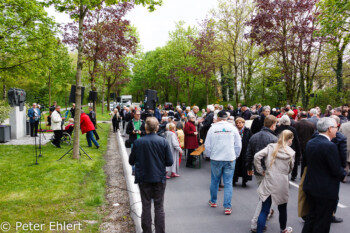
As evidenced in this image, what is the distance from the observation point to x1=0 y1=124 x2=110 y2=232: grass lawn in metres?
5.03

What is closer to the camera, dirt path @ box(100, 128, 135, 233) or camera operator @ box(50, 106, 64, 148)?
dirt path @ box(100, 128, 135, 233)

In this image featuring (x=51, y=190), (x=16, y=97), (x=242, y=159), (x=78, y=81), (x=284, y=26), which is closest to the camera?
(x=51, y=190)

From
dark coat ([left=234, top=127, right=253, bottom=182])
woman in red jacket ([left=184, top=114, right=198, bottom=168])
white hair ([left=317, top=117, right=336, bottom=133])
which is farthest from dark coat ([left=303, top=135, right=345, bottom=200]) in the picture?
woman in red jacket ([left=184, top=114, right=198, bottom=168])

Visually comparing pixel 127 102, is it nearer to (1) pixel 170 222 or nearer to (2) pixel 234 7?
(2) pixel 234 7

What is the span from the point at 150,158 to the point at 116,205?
2.29 meters

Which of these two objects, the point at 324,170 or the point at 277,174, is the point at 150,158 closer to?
the point at 277,174

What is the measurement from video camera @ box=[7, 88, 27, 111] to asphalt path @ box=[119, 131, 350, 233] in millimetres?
11336

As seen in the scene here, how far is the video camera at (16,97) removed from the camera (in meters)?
14.3

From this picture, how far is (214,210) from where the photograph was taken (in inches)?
217

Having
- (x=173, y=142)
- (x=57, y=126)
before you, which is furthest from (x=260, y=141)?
(x=57, y=126)

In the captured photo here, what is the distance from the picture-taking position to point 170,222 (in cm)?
495

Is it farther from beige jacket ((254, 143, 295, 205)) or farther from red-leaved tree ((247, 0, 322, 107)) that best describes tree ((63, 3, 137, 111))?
beige jacket ((254, 143, 295, 205))

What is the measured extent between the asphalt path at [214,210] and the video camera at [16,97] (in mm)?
11336

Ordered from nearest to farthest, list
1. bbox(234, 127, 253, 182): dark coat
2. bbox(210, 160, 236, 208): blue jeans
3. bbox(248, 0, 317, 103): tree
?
bbox(210, 160, 236, 208): blue jeans
bbox(234, 127, 253, 182): dark coat
bbox(248, 0, 317, 103): tree
